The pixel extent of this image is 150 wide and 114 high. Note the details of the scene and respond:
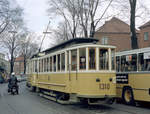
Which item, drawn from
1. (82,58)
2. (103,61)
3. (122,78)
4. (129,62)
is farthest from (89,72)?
(122,78)

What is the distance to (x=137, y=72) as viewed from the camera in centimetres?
1280

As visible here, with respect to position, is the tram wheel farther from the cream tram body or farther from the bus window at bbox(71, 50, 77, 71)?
the bus window at bbox(71, 50, 77, 71)

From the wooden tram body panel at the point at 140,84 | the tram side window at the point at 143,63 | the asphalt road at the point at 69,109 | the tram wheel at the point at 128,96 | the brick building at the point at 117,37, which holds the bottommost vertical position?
the asphalt road at the point at 69,109

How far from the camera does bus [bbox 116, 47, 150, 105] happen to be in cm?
1215

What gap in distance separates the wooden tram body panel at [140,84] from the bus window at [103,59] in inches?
85.6

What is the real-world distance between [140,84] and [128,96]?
1.51 meters

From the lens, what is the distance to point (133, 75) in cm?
1310

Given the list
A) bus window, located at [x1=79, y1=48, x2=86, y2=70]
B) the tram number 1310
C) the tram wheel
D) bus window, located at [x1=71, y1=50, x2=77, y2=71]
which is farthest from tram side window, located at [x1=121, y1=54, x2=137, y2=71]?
bus window, located at [x1=71, y1=50, x2=77, y2=71]

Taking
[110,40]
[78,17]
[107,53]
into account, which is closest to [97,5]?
[78,17]

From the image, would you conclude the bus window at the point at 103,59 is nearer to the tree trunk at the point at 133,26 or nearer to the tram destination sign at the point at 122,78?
the tram destination sign at the point at 122,78

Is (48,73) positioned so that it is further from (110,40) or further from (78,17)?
(110,40)

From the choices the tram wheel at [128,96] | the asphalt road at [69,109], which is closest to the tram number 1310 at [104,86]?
the asphalt road at [69,109]

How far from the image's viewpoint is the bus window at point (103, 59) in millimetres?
11367

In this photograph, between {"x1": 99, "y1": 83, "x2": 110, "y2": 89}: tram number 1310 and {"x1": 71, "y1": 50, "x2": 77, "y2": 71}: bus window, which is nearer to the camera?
{"x1": 99, "y1": 83, "x2": 110, "y2": 89}: tram number 1310
